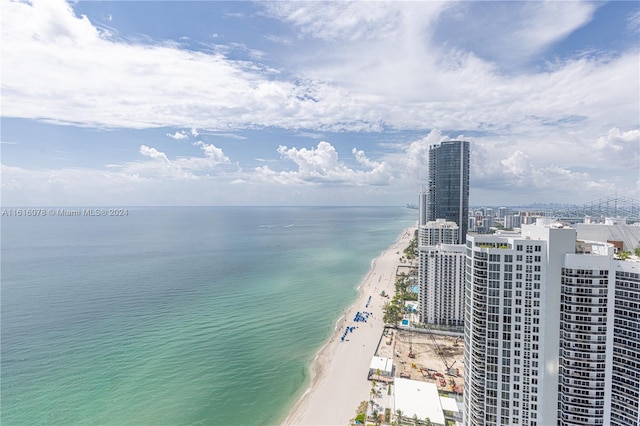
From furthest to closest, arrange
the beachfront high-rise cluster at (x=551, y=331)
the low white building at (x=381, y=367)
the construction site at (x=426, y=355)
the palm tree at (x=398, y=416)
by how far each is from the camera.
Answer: the low white building at (x=381, y=367), the construction site at (x=426, y=355), the palm tree at (x=398, y=416), the beachfront high-rise cluster at (x=551, y=331)

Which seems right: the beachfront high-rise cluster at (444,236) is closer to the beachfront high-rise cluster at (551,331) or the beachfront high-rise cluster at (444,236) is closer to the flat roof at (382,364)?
the flat roof at (382,364)

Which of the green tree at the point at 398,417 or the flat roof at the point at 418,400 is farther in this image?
the flat roof at the point at 418,400

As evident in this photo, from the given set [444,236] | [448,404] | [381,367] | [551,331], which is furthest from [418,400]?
[444,236]

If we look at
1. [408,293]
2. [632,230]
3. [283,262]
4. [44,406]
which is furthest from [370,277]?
[44,406]

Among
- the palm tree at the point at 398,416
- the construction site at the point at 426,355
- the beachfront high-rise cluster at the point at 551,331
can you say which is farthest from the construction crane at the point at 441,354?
the beachfront high-rise cluster at the point at 551,331

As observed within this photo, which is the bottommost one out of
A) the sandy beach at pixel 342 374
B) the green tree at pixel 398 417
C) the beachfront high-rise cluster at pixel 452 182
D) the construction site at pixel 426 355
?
the sandy beach at pixel 342 374

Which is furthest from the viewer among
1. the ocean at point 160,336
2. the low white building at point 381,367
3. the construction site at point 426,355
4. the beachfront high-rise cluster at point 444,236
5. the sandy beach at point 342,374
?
the beachfront high-rise cluster at point 444,236

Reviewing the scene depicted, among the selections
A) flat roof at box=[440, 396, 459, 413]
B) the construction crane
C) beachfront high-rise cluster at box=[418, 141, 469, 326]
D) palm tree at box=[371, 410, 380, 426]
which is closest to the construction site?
the construction crane

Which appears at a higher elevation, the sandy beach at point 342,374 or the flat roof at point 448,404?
the flat roof at point 448,404

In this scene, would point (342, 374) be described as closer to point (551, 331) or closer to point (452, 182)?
point (551, 331)
